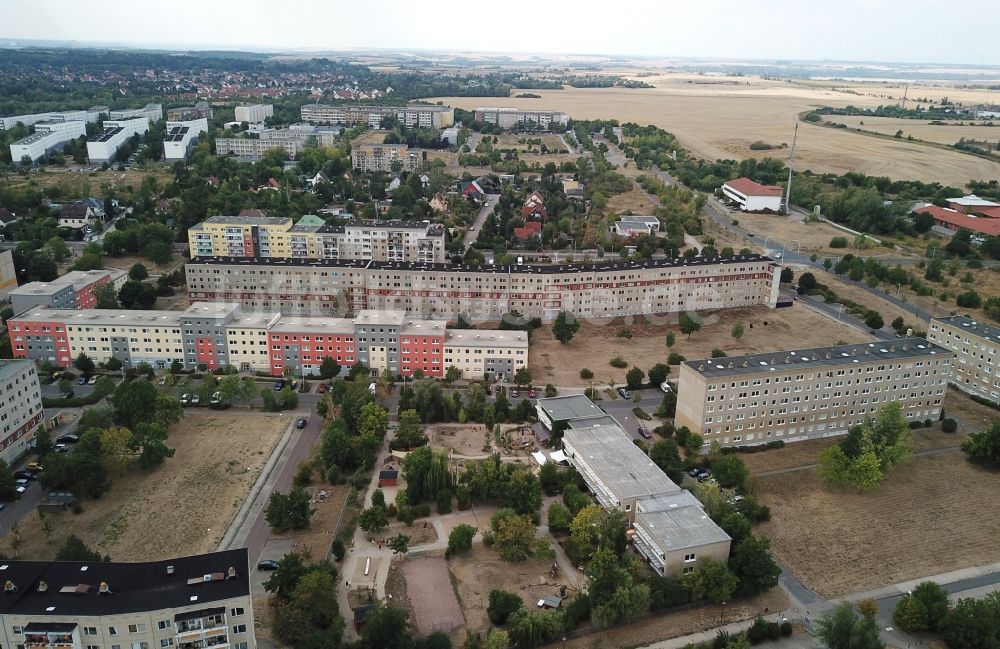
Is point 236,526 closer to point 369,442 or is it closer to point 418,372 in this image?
point 369,442

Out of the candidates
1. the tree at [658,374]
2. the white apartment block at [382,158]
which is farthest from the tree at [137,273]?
the white apartment block at [382,158]

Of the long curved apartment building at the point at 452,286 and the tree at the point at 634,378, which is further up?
the long curved apartment building at the point at 452,286

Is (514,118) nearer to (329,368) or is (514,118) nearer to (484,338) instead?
(484,338)

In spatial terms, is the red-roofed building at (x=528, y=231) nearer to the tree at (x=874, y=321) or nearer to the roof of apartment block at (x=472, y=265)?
the roof of apartment block at (x=472, y=265)

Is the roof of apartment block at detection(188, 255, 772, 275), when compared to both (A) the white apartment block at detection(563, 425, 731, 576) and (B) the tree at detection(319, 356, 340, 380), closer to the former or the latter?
(B) the tree at detection(319, 356, 340, 380)

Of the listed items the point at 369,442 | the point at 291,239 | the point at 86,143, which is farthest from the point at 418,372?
the point at 86,143

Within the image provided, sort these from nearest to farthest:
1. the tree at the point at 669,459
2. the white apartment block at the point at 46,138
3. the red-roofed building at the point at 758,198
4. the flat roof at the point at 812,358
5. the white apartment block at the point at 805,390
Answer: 1. the tree at the point at 669,459
2. the white apartment block at the point at 805,390
3. the flat roof at the point at 812,358
4. the red-roofed building at the point at 758,198
5. the white apartment block at the point at 46,138

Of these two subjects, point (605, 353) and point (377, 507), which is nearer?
point (377, 507)
